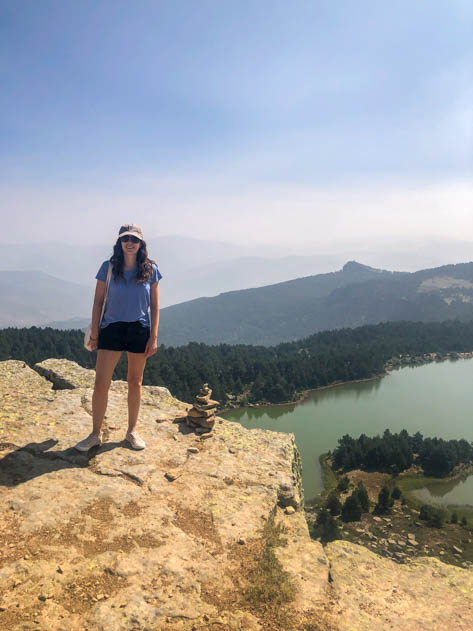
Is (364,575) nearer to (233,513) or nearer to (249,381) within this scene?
(233,513)

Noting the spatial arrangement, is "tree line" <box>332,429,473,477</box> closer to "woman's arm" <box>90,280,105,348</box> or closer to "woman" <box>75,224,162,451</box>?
"woman" <box>75,224,162,451</box>

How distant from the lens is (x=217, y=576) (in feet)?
15.9

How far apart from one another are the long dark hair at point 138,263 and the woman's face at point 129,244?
0.28ft

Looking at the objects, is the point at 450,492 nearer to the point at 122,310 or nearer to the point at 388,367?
the point at 122,310

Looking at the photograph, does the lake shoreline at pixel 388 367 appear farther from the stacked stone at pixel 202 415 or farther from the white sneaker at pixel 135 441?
the white sneaker at pixel 135 441

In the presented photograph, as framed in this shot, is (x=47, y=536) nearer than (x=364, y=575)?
Yes

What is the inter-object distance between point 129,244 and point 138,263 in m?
0.41

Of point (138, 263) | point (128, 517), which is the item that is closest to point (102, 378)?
point (138, 263)

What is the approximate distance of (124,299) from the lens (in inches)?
276

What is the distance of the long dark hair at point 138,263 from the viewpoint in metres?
7.00

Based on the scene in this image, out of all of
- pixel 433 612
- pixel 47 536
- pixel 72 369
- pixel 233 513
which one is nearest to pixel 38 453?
pixel 47 536

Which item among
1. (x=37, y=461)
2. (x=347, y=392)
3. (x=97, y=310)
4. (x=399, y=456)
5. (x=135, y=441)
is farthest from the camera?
(x=347, y=392)

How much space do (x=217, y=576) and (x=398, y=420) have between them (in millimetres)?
81746

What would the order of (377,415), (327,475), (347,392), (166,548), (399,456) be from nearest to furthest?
(166,548) → (327,475) → (399,456) → (377,415) → (347,392)
